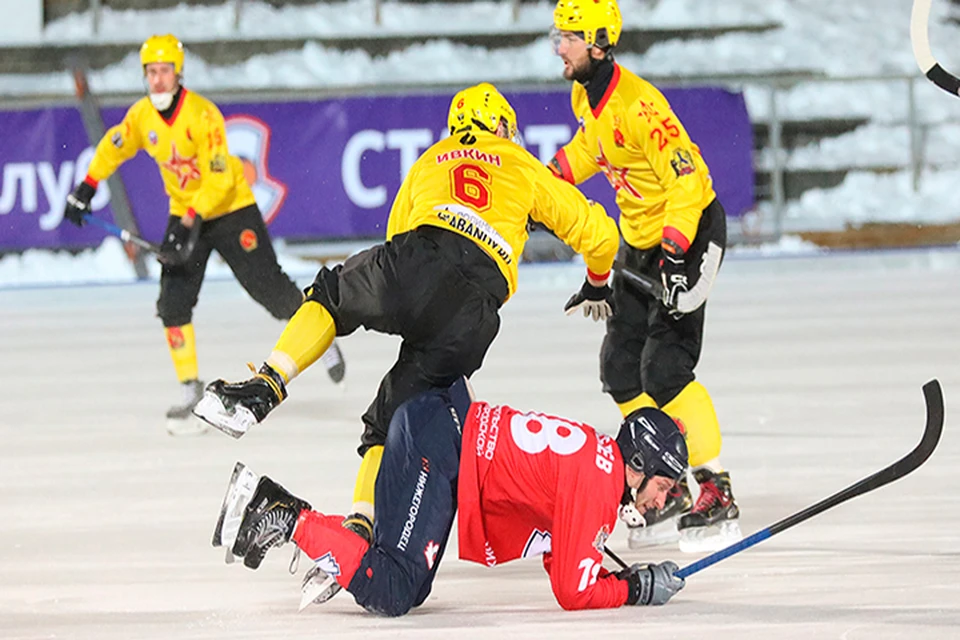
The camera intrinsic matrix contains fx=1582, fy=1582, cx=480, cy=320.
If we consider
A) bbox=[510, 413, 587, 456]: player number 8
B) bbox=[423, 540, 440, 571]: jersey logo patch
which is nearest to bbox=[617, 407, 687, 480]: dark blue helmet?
bbox=[510, 413, 587, 456]: player number 8

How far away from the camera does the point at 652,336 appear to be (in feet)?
18.2

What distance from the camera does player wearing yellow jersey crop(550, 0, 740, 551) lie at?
5.19 meters

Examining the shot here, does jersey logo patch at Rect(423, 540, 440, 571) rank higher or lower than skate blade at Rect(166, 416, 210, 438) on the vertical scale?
higher

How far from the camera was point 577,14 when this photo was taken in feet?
17.6

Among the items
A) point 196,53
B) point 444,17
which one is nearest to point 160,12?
point 196,53

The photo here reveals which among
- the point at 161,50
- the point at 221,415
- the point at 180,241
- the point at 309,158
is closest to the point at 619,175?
the point at 221,415

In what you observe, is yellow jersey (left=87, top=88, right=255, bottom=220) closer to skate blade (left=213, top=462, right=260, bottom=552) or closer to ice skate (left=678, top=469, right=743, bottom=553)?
ice skate (left=678, top=469, right=743, bottom=553)

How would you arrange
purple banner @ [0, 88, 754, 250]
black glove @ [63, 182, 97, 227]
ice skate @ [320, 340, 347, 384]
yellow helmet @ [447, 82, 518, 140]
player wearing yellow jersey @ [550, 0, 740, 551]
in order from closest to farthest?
yellow helmet @ [447, 82, 518, 140]
player wearing yellow jersey @ [550, 0, 740, 551]
black glove @ [63, 182, 97, 227]
ice skate @ [320, 340, 347, 384]
purple banner @ [0, 88, 754, 250]

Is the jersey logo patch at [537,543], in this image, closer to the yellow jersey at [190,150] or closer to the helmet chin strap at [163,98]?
the yellow jersey at [190,150]

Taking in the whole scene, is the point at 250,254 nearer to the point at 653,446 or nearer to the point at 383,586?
the point at 383,586

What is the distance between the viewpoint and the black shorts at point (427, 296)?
4.47 metres

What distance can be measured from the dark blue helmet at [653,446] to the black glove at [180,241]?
13.3ft

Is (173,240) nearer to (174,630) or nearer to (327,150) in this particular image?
(174,630)

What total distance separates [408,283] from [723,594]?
4.00 feet
